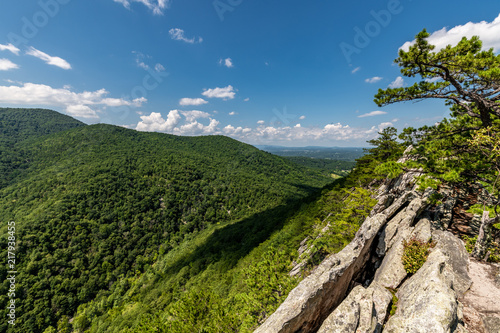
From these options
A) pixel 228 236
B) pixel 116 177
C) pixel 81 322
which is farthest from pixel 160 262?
pixel 116 177

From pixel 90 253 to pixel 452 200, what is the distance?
144751mm

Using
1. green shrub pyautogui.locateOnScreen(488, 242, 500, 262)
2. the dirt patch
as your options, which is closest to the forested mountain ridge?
green shrub pyautogui.locateOnScreen(488, 242, 500, 262)

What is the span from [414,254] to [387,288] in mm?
2652

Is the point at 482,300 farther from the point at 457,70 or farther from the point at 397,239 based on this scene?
the point at 457,70

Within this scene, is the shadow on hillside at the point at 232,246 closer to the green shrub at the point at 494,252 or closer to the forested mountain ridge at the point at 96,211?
the forested mountain ridge at the point at 96,211

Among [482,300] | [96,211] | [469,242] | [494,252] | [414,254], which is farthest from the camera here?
[96,211]

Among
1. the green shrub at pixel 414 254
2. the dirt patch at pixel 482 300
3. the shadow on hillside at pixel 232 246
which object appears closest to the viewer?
the dirt patch at pixel 482 300

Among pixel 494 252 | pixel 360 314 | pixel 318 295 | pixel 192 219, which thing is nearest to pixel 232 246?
pixel 192 219

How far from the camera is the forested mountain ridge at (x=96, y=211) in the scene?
8550 centimetres

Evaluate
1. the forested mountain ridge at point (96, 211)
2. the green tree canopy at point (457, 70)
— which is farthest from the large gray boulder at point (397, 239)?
the forested mountain ridge at point (96, 211)

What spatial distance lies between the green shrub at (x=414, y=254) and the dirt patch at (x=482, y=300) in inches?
70.8

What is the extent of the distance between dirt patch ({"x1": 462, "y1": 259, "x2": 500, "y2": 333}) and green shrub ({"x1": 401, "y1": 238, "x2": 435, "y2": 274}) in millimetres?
1797

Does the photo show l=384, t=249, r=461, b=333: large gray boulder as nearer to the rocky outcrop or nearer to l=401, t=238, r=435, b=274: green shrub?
the rocky outcrop

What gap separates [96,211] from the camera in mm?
118875
